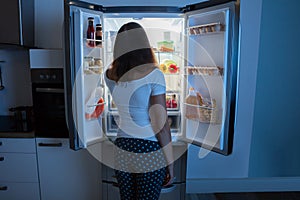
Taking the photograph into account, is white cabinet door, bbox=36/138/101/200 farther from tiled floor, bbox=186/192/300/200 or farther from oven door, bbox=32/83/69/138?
tiled floor, bbox=186/192/300/200

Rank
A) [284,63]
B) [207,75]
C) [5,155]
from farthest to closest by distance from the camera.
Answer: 1. [284,63]
2. [5,155]
3. [207,75]

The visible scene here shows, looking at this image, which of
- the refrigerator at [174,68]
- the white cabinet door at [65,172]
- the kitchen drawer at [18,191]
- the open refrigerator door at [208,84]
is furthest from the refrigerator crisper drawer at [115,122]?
the kitchen drawer at [18,191]

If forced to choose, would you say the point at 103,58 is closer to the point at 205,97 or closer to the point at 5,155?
the point at 205,97

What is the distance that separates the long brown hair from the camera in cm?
107

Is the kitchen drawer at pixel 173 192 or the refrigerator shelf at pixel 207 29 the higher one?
the refrigerator shelf at pixel 207 29

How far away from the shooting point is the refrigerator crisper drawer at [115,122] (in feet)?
5.55

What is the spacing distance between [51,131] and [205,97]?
1178mm

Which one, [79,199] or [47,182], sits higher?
[47,182]

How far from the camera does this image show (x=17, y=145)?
1624mm

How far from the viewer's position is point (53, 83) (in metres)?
1.62

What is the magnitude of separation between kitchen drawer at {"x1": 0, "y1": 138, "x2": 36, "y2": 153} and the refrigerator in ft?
1.42

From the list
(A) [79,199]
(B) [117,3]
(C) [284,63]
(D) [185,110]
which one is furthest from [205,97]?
(A) [79,199]

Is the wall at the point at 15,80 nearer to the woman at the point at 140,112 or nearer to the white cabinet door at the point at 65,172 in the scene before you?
the white cabinet door at the point at 65,172

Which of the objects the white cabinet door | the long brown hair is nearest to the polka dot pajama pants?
the long brown hair
